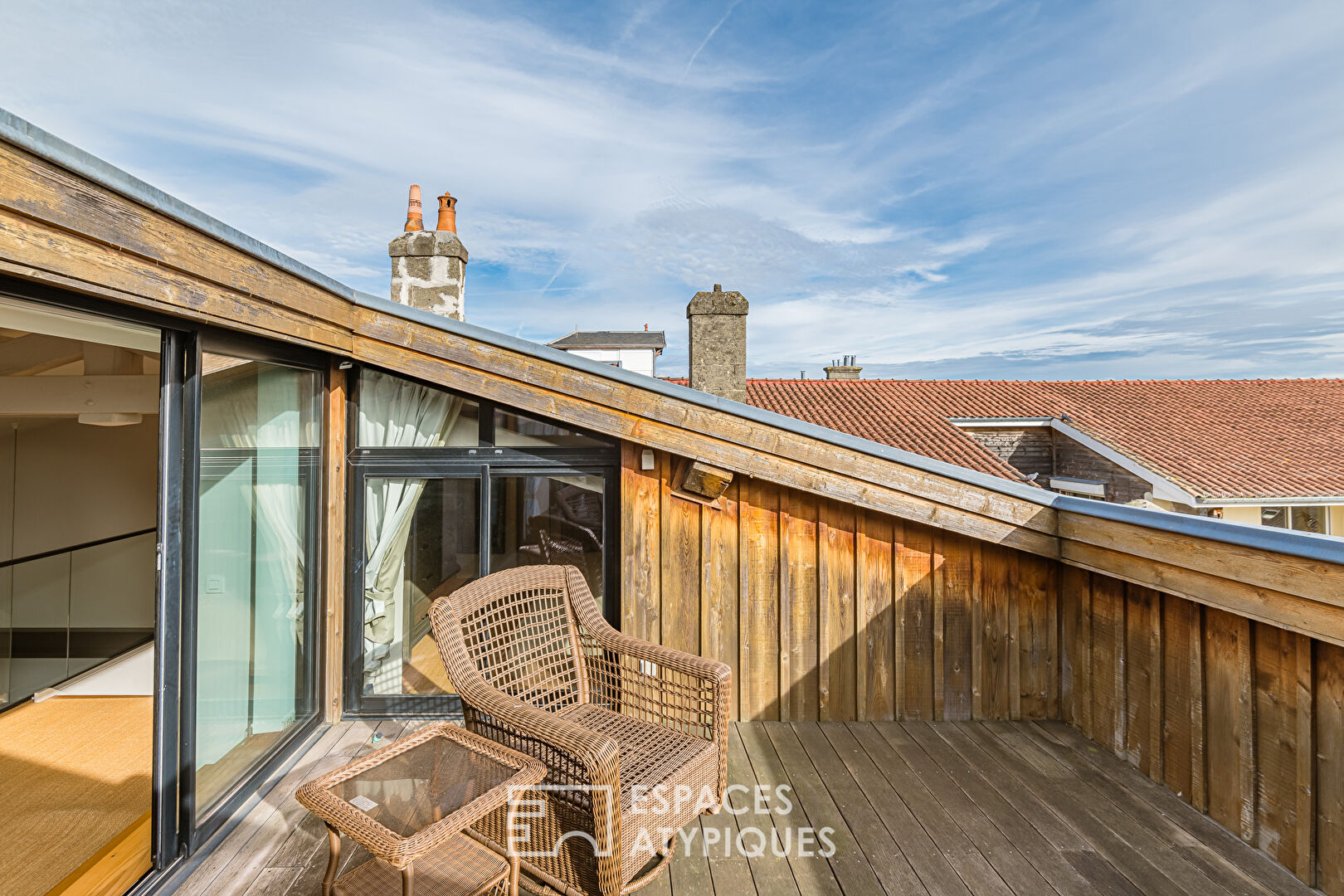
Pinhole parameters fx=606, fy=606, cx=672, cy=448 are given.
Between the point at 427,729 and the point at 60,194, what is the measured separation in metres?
1.72

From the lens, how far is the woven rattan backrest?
2.34 metres

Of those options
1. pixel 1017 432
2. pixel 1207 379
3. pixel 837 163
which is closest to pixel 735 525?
pixel 1017 432

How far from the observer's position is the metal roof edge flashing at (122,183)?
1173mm

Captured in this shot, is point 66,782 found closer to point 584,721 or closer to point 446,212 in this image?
point 584,721

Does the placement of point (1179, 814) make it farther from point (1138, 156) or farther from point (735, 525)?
point (1138, 156)

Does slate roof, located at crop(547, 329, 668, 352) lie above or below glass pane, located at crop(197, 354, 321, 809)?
above

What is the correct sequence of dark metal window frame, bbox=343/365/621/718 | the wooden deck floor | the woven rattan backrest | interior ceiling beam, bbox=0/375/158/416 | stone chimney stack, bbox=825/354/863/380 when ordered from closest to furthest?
1. the wooden deck floor
2. the woven rattan backrest
3. dark metal window frame, bbox=343/365/621/718
4. interior ceiling beam, bbox=0/375/158/416
5. stone chimney stack, bbox=825/354/863/380

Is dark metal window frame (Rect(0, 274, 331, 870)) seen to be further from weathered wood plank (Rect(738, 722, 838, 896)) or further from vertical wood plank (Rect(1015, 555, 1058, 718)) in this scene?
vertical wood plank (Rect(1015, 555, 1058, 718))

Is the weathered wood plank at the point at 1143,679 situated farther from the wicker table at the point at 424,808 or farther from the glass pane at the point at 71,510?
the glass pane at the point at 71,510

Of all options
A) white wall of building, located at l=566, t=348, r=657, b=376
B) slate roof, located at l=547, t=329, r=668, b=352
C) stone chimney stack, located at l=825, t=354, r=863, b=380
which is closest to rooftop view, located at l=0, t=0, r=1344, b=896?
stone chimney stack, located at l=825, t=354, r=863, b=380

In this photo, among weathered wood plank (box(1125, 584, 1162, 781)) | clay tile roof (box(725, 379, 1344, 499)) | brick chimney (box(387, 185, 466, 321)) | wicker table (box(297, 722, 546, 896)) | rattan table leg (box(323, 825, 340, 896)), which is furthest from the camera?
clay tile roof (box(725, 379, 1344, 499))

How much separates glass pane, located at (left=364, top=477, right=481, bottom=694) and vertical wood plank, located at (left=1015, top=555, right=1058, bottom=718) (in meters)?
2.90

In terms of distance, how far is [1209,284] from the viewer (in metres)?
21.2

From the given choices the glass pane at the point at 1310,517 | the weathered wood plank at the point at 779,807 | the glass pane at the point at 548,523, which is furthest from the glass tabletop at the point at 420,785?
the glass pane at the point at 1310,517
